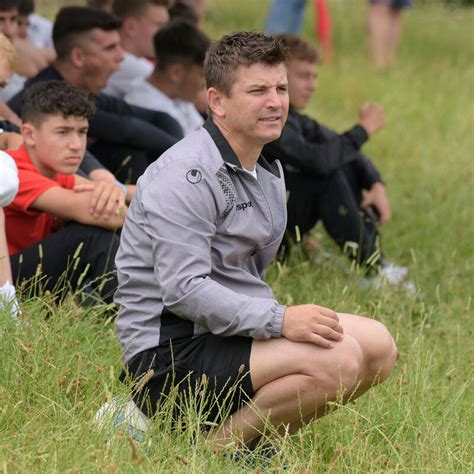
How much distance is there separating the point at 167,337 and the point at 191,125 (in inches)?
126

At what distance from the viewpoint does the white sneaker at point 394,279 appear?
5609 mm

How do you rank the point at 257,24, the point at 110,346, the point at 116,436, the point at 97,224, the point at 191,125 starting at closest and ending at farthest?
the point at 116,436
the point at 110,346
the point at 97,224
the point at 191,125
the point at 257,24

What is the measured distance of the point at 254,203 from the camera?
3.69m

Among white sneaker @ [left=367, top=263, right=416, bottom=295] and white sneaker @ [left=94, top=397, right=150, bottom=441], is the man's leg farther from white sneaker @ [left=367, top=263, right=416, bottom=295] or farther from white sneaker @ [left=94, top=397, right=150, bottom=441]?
white sneaker @ [left=367, top=263, right=416, bottom=295]

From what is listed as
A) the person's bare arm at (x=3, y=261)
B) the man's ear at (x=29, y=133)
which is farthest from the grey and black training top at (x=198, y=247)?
the man's ear at (x=29, y=133)

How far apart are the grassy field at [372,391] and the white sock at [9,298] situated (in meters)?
0.08

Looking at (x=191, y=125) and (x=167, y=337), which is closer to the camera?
(x=167, y=337)

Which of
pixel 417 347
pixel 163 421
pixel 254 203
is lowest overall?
pixel 417 347

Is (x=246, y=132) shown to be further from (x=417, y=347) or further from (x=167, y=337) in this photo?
(x=417, y=347)

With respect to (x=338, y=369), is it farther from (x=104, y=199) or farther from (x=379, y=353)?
(x=104, y=199)

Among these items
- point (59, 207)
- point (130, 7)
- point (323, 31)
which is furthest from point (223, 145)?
point (323, 31)

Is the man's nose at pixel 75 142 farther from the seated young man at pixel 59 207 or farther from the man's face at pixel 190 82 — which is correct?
the man's face at pixel 190 82

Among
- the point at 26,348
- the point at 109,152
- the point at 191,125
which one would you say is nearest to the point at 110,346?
the point at 26,348

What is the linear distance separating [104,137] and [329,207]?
1.24 metres
